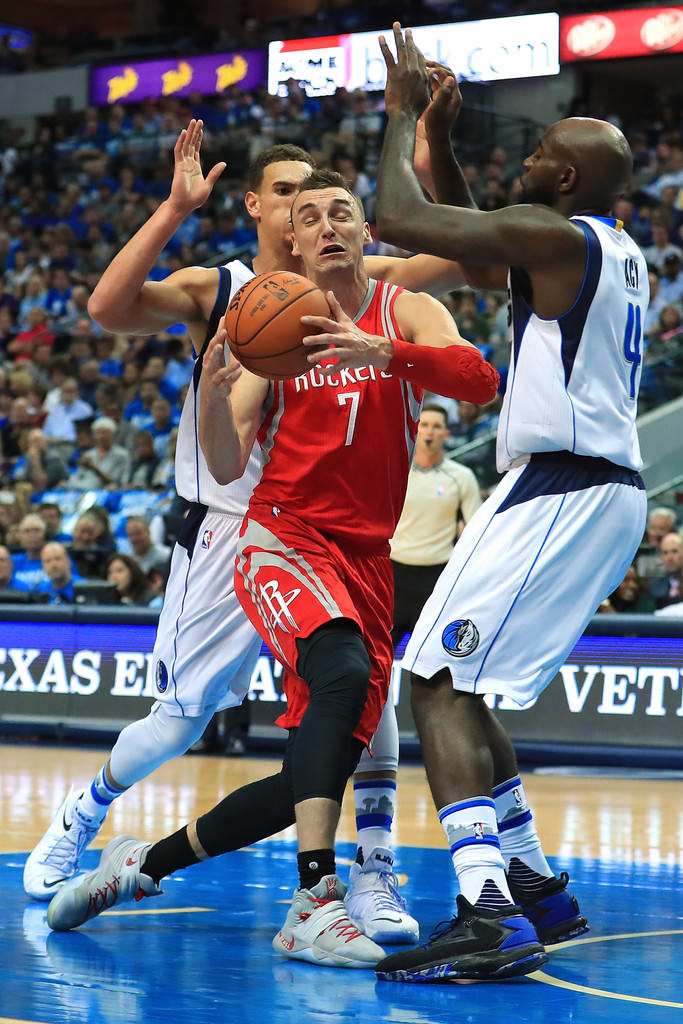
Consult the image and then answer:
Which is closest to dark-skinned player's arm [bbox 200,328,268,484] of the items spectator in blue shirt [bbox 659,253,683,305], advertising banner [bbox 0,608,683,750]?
advertising banner [bbox 0,608,683,750]

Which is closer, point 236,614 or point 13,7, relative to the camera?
point 236,614

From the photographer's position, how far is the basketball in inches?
141

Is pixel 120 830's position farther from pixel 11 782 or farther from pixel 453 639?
pixel 453 639

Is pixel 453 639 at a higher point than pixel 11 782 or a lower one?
higher

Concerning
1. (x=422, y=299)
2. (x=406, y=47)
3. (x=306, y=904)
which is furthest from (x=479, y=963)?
(x=406, y=47)

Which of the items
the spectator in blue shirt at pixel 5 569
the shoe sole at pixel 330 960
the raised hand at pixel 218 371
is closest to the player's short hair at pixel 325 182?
the raised hand at pixel 218 371

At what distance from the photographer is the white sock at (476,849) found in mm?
3365

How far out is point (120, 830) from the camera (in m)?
5.91

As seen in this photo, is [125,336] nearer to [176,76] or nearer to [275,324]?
[176,76]

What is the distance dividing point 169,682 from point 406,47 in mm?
1986

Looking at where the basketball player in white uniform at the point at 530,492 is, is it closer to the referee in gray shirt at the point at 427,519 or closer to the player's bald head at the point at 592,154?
the player's bald head at the point at 592,154

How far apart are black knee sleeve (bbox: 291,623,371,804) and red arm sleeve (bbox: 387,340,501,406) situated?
2.22 ft

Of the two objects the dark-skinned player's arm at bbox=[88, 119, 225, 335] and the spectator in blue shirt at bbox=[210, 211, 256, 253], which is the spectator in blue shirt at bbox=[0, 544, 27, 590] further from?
the spectator in blue shirt at bbox=[210, 211, 256, 253]

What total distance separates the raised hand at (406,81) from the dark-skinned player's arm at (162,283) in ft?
1.95
